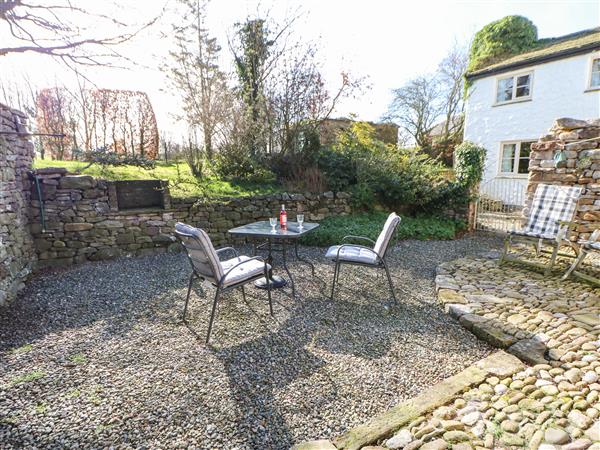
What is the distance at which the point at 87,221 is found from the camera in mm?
4898

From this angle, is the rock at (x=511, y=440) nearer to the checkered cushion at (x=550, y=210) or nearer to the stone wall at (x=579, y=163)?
the checkered cushion at (x=550, y=210)

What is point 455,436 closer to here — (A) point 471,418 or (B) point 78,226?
(A) point 471,418

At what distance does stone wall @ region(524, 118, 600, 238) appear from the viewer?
193 inches

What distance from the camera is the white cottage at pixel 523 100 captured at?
8.62 meters

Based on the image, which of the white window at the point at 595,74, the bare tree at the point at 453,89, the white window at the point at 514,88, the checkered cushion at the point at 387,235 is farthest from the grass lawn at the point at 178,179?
the bare tree at the point at 453,89

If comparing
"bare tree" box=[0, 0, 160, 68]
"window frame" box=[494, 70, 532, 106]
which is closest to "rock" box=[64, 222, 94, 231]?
"bare tree" box=[0, 0, 160, 68]

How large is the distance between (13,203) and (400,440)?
5130 millimetres

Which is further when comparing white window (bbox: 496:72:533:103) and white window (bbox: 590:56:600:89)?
white window (bbox: 496:72:533:103)

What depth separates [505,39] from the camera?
11.3 metres

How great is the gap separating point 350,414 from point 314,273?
253cm

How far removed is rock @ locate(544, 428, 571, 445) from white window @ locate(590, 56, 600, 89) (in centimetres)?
1082

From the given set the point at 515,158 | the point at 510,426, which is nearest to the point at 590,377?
the point at 510,426

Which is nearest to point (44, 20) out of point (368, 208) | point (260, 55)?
point (260, 55)

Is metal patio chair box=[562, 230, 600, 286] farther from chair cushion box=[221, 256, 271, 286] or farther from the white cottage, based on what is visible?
the white cottage
